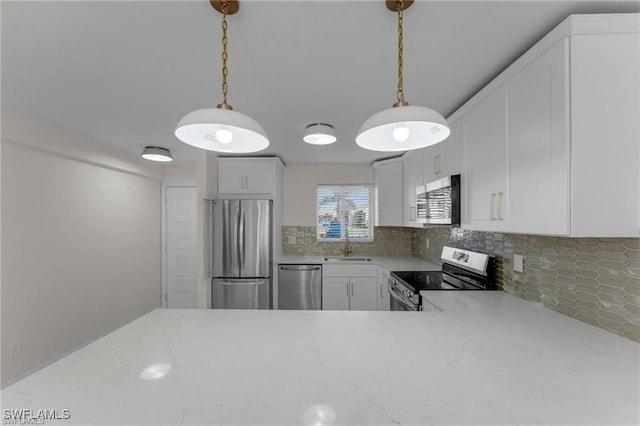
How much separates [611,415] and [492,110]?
1.50 metres

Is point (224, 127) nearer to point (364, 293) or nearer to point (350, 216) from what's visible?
point (364, 293)

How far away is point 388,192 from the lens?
12.3 ft

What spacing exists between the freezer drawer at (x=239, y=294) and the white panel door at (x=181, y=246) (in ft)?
4.95

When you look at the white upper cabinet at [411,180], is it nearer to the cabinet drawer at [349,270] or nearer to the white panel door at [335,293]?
the cabinet drawer at [349,270]

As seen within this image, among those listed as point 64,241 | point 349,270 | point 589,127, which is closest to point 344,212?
point 349,270

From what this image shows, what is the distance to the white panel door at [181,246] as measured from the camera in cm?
455

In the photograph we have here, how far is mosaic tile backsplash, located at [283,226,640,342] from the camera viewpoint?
1.20m

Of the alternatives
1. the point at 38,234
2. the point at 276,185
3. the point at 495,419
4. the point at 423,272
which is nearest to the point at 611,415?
the point at 495,419

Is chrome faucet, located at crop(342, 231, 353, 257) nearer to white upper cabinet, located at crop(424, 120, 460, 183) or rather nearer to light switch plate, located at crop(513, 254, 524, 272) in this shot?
white upper cabinet, located at crop(424, 120, 460, 183)

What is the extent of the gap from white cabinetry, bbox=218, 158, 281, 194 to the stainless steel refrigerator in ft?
1.06

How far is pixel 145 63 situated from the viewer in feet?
5.06

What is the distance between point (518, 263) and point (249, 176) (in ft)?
10.1

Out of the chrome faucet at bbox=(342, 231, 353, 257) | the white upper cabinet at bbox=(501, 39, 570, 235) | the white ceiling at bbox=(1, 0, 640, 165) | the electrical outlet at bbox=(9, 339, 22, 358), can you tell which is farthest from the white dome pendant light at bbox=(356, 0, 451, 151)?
the electrical outlet at bbox=(9, 339, 22, 358)

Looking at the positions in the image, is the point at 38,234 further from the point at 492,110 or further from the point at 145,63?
the point at 492,110
